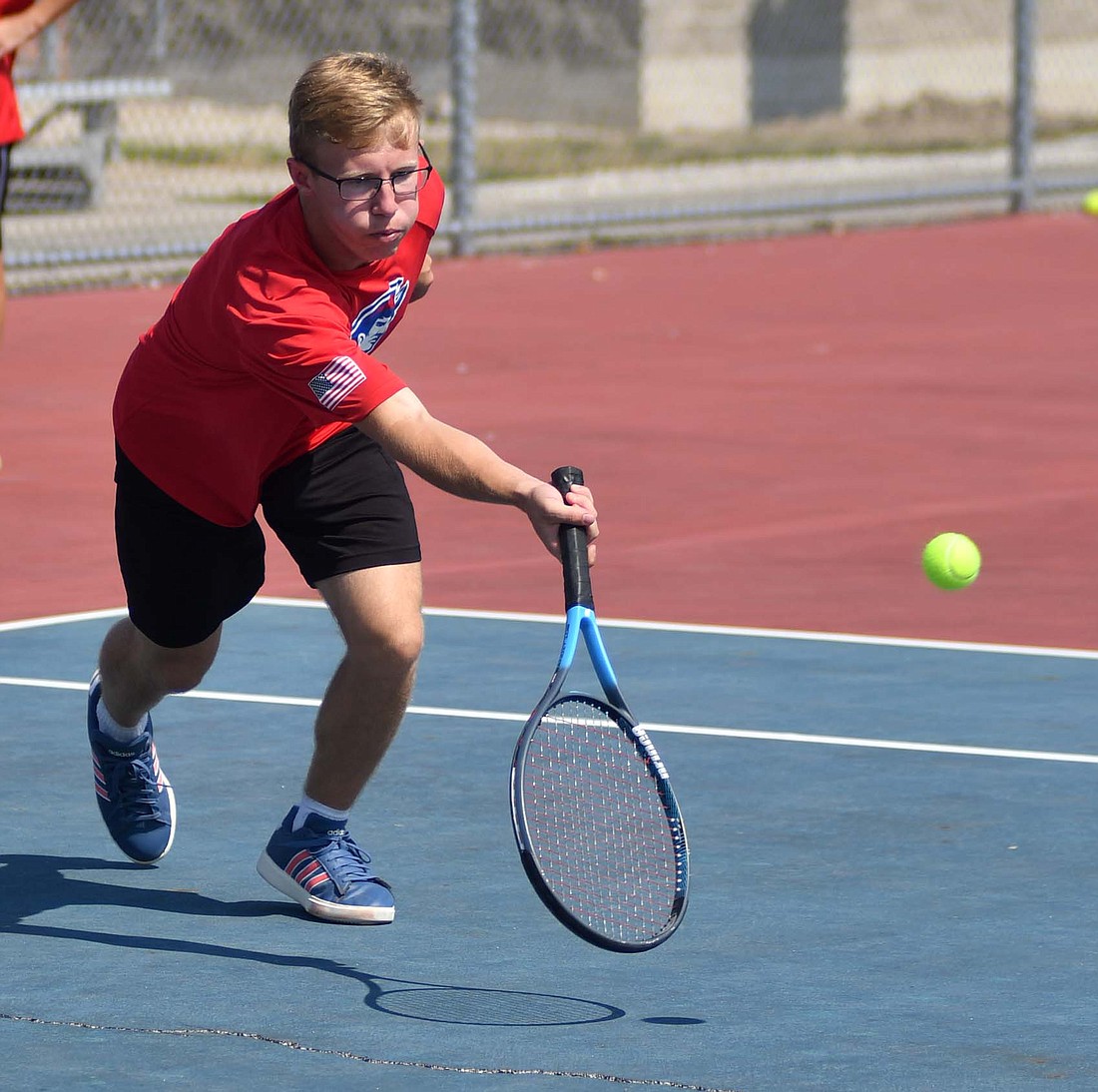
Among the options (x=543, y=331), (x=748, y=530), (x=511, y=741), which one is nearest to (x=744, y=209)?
(x=543, y=331)

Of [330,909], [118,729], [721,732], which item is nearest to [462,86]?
[721,732]

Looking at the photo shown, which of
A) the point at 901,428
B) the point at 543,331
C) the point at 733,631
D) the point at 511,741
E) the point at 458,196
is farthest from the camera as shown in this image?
the point at 458,196

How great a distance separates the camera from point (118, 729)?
207 inches

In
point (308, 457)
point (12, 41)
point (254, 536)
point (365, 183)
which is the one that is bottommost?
point (254, 536)

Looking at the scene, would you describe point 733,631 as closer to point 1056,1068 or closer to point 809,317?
point 1056,1068

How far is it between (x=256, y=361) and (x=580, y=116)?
659 inches

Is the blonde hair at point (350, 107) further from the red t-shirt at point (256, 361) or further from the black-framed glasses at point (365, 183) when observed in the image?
the red t-shirt at point (256, 361)

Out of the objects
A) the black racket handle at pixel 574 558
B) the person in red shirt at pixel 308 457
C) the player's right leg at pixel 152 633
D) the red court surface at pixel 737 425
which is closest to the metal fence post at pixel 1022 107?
the red court surface at pixel 737 425

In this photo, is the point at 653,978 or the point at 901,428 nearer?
the point at 653,978

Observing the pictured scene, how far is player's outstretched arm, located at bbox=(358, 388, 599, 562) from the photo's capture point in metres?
4.22

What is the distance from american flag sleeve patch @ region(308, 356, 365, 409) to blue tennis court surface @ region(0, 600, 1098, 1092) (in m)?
0.96

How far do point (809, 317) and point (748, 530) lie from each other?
5.56 meters

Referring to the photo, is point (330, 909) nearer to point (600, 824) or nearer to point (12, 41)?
point (600, 824)

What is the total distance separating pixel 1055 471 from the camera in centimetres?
981
